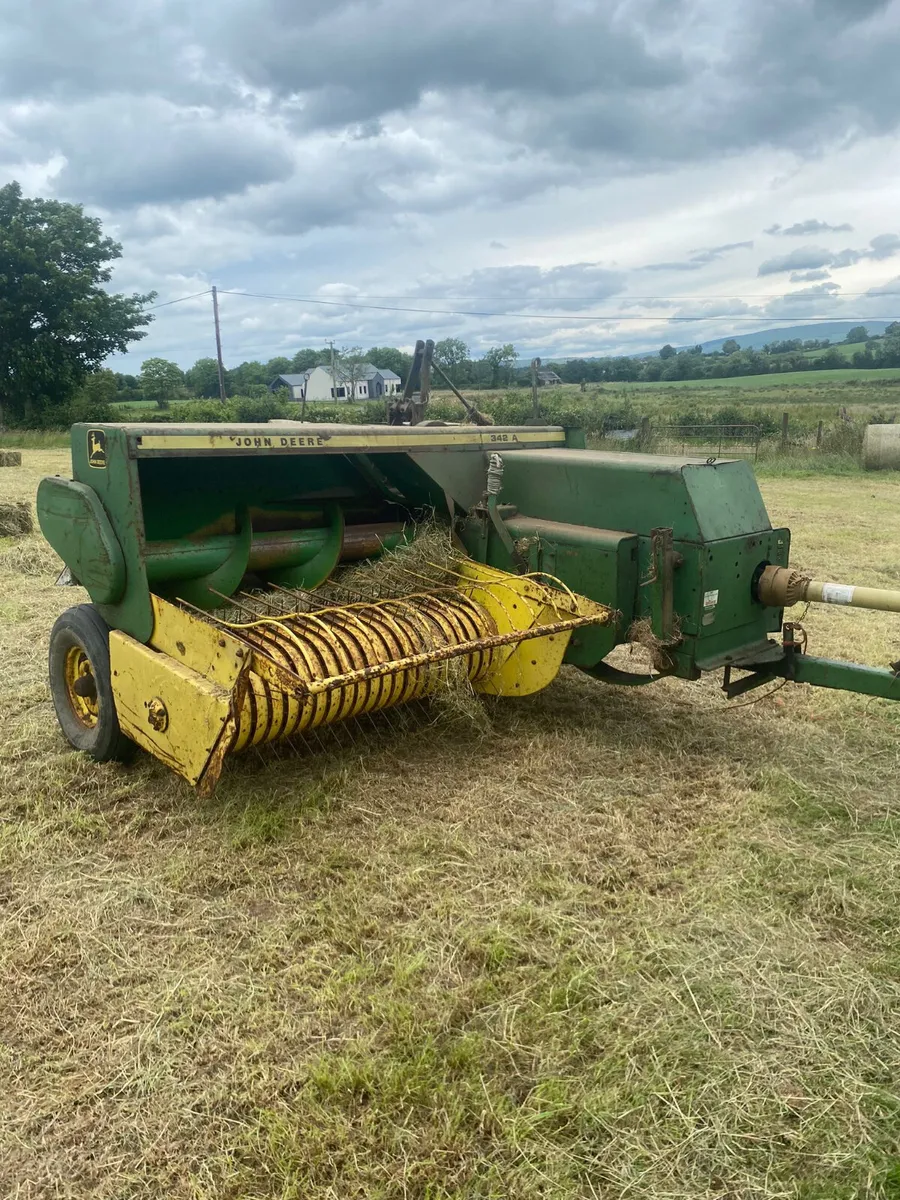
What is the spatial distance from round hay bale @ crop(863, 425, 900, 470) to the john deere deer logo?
605 inches

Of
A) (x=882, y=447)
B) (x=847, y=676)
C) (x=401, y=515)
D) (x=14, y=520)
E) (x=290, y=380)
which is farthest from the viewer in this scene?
(x=290, y=380)

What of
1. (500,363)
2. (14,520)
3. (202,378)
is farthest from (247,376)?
(14,520)

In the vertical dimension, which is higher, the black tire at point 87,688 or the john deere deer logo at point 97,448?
the john deere deer logo at point 97,448

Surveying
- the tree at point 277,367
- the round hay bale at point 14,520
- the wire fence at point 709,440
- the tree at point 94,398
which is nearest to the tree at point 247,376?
the tree at point 277,367

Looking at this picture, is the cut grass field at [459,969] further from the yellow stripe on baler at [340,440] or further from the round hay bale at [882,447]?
the round hay bale at [882,447]

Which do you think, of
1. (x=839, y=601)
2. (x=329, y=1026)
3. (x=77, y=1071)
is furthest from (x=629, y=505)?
(x=77, y=1071)

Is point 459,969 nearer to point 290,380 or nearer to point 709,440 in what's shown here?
point 709,440

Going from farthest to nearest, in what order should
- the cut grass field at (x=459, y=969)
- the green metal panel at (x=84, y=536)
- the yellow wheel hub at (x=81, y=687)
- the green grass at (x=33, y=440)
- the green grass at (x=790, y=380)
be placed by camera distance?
the green grass at (x=790, y=380), the green grass at (x=33, y=440), the yellow wheel hub at (x=81, y=687), the green metal panel at (x=84, y=536), the cut grass field at (x=459, y=969)

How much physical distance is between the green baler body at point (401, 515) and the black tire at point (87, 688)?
0.49ft

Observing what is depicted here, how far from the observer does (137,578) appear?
3465 mm

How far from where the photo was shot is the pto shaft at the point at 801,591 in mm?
3271

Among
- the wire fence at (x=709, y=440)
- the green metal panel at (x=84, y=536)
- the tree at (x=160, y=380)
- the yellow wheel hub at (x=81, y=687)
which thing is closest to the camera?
the green metal panel at (x=84, y=536)

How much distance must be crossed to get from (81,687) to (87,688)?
3 centimetres

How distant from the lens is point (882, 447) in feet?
52.1
